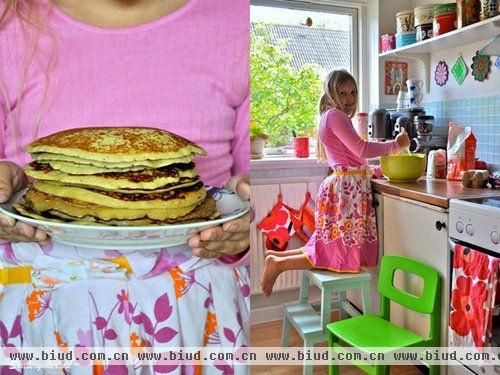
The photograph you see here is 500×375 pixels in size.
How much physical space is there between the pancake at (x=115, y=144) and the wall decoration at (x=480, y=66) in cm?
185

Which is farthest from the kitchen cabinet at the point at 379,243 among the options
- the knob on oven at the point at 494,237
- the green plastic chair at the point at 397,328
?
the knob on oven at the point at 494,237

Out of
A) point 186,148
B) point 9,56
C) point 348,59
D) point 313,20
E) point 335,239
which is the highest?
point 313,20

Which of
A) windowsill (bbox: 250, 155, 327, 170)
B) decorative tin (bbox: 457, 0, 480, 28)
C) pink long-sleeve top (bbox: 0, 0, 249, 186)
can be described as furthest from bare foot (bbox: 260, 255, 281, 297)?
pink long-sleeve top (bbox: 0, 0, 249, 186)

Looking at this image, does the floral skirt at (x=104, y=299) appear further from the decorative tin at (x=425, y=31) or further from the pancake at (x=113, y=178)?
the decorative tin at (x=425, y=31)

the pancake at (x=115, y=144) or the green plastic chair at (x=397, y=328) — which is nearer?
the pancake at (x=115, y=144)

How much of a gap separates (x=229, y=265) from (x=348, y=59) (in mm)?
2178

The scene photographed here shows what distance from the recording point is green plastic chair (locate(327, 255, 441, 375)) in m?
1.68

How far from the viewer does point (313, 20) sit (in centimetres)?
263

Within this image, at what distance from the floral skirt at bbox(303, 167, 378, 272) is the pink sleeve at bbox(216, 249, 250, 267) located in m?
1.26

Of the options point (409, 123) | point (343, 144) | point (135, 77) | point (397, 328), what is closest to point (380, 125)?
point (409, 123)

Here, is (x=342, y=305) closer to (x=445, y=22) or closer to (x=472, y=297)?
(x=472, y=297)

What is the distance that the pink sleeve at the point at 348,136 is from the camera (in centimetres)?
201

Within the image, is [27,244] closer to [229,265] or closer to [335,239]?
[229,265]

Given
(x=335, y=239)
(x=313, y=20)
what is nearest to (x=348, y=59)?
(x=313, y=20)
